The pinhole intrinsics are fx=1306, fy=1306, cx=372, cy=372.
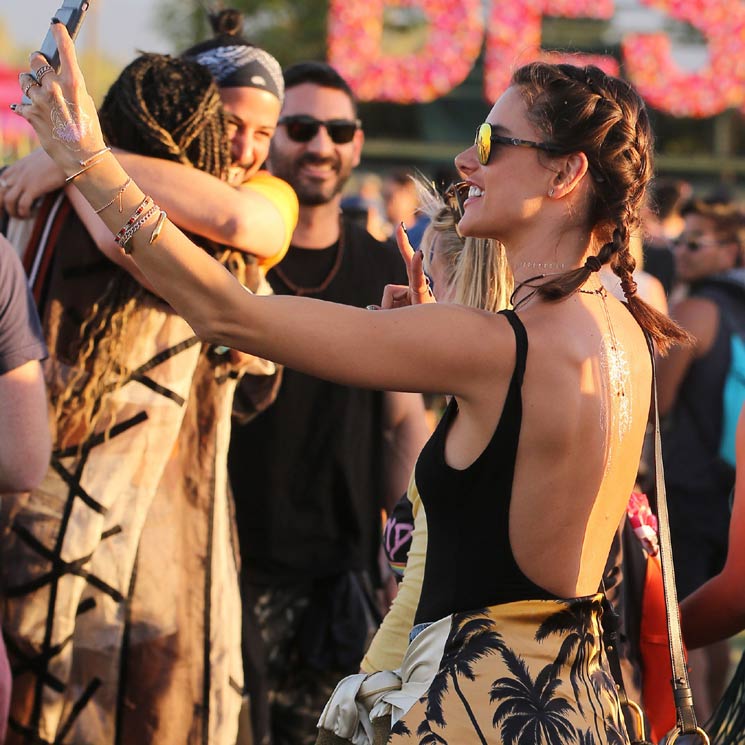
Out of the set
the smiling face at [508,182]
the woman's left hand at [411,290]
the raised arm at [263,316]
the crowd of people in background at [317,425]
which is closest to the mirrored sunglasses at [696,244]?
the crowd of people in background at [317,425]

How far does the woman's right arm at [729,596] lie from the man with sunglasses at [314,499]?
1.46 meters

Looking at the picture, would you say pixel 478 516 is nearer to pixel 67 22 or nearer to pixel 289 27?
pixel 67 22

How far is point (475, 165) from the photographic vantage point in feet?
7.61

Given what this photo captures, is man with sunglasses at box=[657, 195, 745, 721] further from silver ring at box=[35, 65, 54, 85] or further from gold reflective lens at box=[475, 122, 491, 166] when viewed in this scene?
silver ring at box=[35, 65, 54, 85]

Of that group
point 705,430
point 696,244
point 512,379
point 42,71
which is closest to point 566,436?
point 512,379

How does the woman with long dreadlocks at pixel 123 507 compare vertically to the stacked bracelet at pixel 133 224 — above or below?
below

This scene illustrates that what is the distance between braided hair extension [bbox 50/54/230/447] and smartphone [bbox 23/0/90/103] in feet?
2.92

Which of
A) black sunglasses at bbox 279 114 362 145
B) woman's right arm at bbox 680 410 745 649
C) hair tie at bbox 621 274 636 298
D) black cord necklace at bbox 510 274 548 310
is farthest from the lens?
black sunglasses at bbox 279 114 362 145

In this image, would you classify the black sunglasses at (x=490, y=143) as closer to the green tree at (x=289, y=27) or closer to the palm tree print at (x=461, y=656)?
the palm tree print at (x=461, y=656)

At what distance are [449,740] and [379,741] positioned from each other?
16 centimetres

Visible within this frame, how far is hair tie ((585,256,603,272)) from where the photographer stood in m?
2.21

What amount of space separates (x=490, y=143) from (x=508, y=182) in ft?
0.26

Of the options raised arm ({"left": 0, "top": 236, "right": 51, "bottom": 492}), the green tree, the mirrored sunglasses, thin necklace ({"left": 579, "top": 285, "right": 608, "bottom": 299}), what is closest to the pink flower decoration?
thin necklace ({"left": 579, "top": 285, "right": 608, "bottom": 299})

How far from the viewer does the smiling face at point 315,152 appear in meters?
4.30
